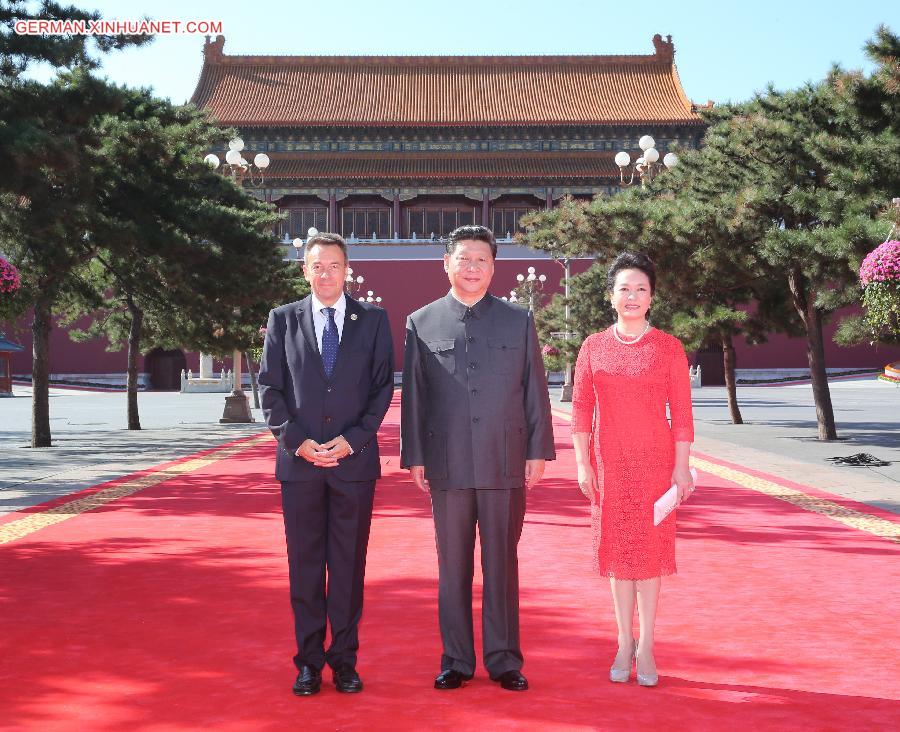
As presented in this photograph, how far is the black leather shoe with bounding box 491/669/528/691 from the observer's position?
13.0ft

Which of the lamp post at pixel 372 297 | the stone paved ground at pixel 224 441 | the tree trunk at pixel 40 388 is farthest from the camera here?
the lamp post at pixel 372 297

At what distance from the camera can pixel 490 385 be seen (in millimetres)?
4074

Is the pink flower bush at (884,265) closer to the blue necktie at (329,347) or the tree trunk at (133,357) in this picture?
the blue necktie at (329,347)

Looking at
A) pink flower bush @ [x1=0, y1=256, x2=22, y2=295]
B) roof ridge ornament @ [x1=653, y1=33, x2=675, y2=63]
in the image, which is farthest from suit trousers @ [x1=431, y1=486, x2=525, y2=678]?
roof ridge ornament @ [x1=653, y1=33, x2=675, y2=63]

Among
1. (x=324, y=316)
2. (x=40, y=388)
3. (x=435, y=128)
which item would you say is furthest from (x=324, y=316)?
(x=435, y=128)

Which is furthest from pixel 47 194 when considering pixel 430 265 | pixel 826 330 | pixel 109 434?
pixel 826 330

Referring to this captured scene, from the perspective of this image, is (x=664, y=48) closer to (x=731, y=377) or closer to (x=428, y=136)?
(x=428, y=136)

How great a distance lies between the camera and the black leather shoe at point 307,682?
A: 13.0 feet

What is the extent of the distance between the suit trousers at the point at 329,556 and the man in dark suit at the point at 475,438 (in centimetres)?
29

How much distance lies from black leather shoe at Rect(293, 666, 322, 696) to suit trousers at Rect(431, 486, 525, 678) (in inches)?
18.1

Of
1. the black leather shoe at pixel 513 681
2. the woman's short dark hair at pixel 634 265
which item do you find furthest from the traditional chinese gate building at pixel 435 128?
the black leather shoe at pixel 513 681

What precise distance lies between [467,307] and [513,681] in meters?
1.37

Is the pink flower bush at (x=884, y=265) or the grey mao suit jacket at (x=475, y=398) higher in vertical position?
the pink flower bush at (x=884, y=265)

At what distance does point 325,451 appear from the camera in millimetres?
A: 3986
